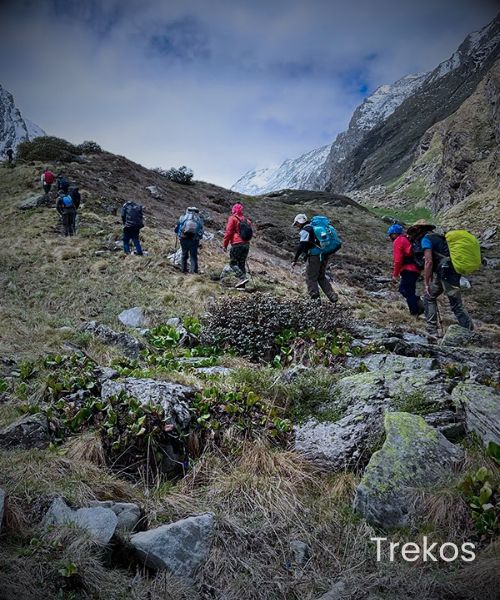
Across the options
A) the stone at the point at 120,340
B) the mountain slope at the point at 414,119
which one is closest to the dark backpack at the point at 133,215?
the stone at the point at 120,340

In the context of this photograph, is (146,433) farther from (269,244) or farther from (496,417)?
(269,244)

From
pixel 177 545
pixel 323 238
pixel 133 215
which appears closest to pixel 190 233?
pixel 133 215

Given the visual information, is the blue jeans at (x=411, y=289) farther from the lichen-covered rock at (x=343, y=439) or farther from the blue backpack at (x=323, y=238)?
the lichen-covered rock at (x=343, y=439)

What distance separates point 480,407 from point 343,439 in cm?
123

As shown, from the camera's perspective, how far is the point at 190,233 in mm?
11445

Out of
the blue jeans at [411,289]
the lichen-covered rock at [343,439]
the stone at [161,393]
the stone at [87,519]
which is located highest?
the blue jeans at [411,289]

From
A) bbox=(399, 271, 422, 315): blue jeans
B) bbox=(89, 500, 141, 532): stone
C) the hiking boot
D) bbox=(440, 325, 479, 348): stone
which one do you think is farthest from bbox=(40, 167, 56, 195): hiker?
bbox=(89, 500, 141, 532): stone

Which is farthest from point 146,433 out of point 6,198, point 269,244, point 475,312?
point 6,198

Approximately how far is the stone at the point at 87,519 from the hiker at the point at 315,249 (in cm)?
621

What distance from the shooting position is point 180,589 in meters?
2.55

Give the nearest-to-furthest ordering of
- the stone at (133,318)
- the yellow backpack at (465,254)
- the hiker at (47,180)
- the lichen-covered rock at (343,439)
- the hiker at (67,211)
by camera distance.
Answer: the lichen-covered rock at (343,439) < the yellow backpack at (465,254) < the stone at (133,318) < the hiker at (67,211) < the hiker at (47,180)

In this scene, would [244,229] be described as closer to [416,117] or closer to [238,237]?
[238,237]

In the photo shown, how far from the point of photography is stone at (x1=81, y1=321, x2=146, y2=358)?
6.52 m

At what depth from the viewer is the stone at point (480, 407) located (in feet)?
11.2
